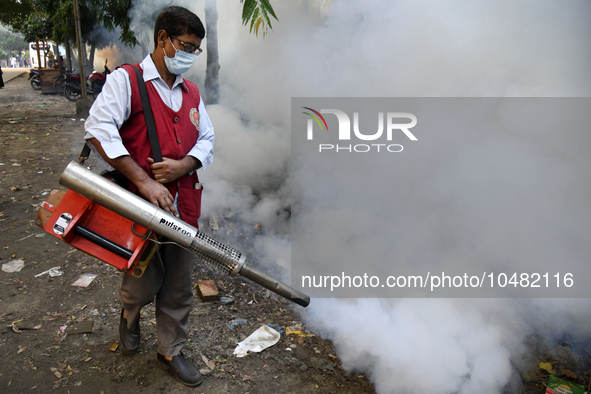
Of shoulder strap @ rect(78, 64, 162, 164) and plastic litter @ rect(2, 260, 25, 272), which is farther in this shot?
plastic litter @ rect(2, 260, 25, 272)

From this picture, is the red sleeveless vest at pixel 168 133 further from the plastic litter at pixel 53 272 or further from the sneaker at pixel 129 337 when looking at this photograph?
the plastic litter at pixel 53 272

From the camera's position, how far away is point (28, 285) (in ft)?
8.73

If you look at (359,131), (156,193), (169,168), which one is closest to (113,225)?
(156,193)

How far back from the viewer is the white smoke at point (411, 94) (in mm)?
2260

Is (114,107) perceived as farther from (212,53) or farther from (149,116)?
(212,53)

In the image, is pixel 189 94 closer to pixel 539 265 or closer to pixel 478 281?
pixel 478 281

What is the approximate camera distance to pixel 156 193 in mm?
1556

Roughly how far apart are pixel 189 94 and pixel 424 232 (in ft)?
8.09

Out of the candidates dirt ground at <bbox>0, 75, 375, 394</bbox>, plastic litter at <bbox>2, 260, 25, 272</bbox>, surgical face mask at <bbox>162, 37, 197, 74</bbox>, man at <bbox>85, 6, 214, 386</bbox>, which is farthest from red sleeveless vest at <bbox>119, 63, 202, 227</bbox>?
plastic litter at <bbox>2, 260, 25, 272</bbox>

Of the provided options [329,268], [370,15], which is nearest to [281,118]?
[370,15]

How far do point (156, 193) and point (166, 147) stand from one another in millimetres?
211

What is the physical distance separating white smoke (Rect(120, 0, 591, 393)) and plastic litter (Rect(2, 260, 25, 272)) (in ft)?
5.28

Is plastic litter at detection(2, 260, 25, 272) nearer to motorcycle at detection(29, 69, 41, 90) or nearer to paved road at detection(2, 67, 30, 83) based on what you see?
motorcycle at detection(29, 69, 41, 90)

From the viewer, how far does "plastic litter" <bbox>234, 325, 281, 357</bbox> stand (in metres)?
2.19
